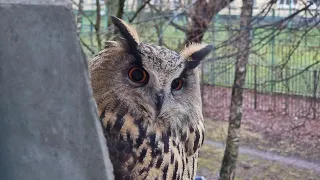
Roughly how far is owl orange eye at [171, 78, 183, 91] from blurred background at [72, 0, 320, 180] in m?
1.46

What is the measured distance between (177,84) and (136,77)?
8.6 inches

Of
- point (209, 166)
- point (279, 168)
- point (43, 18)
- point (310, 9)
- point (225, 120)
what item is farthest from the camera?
point (225, 120)

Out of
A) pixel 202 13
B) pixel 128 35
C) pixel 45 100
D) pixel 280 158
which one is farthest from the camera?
pixel 280 158

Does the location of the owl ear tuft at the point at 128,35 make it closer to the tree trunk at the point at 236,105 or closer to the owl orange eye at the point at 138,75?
the owl orange eye at the point at 138,75

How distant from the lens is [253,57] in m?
7.33

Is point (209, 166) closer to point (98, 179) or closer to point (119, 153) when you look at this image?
point (119, 153)

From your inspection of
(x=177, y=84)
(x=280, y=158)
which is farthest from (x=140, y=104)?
(x=280, y=158)

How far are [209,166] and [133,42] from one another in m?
6.87

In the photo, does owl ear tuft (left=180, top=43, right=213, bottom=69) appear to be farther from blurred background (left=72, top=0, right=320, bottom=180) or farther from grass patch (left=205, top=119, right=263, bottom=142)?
grass patch (left=205, top=119, right=263, bottom=142)

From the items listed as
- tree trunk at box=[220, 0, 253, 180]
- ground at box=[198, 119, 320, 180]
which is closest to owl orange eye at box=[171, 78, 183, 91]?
tree trunk at box=[220, 0, 253, 180]

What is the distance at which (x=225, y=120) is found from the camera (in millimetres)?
10789

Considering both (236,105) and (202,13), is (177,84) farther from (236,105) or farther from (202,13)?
(236,105)

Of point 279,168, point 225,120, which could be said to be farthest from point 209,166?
point 225,120

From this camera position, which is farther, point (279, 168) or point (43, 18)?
point (279, 168)
